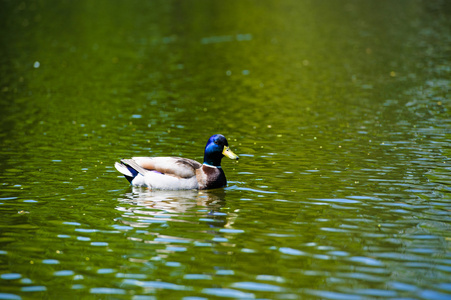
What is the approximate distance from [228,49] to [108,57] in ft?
30.6

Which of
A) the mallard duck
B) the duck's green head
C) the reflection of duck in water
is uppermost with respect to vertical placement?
the duck's green head

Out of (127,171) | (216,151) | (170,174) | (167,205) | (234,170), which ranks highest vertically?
(216,151)

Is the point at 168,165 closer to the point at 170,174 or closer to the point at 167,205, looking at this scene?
the point at 170,174

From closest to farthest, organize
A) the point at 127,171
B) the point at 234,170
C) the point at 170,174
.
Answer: the point at 170,174, the point at 127,171, the point at 234,170

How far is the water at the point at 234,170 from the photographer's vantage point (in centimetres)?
1132

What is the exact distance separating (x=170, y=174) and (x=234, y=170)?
9.81 feet

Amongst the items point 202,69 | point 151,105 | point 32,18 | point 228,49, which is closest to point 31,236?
point 151,105

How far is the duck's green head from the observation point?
57.2 ft

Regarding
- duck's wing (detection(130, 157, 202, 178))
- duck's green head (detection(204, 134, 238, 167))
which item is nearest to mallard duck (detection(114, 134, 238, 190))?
duck's wing (detection(130, 157, 202, 178))

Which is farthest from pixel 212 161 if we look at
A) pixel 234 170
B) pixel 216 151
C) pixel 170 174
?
pixel 234 170

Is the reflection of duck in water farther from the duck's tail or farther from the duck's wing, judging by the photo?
the duck's wing

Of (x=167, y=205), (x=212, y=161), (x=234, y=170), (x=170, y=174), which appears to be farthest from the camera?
(x=234, y=170)

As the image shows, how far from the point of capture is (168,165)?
16.9 m

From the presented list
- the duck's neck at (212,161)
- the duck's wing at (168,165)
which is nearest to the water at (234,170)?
the duck's wing at (168,165)
